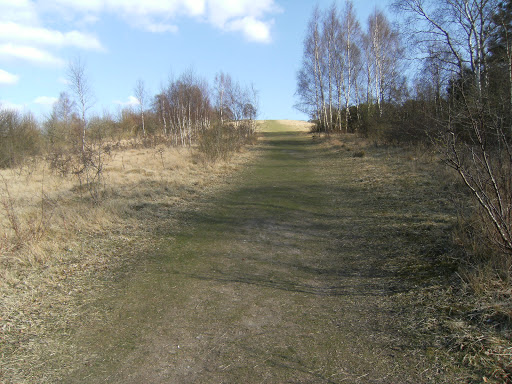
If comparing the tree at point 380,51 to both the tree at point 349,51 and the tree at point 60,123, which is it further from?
the tree at point 60,123

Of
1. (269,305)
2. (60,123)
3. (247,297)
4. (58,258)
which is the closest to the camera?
(269,305)

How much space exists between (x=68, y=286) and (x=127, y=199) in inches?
203

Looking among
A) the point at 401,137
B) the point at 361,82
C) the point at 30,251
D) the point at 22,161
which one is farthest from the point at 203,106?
the point at 30,251

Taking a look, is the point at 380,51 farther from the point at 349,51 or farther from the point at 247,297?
the point at 247,297

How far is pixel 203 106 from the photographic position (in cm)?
3347

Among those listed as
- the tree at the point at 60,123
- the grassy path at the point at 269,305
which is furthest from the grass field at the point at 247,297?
the tree at the point at 60,123

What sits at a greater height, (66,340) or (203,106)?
(203,106)

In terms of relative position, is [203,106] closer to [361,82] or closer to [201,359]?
[361,82]

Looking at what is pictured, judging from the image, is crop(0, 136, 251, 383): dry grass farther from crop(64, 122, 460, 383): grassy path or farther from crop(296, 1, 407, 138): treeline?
crop(296, 1, 407, 138): treeline

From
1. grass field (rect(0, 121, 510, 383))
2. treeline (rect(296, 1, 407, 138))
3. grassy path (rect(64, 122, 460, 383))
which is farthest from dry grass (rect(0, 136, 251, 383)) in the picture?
treeline (rect(296, 1, 407, 138))

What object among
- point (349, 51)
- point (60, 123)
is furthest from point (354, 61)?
point (60, 123)

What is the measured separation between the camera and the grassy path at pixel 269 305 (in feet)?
9.09

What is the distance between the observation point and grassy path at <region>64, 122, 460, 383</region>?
9.09 feet

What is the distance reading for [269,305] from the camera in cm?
380
